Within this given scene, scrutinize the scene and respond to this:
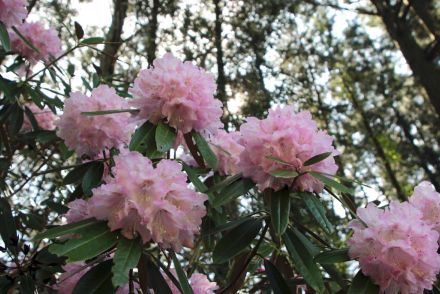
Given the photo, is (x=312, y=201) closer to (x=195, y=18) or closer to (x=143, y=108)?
(x=143, y=108)

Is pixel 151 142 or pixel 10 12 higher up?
pixel 10 12

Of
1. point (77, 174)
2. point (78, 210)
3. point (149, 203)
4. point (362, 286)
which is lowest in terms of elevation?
point (362, 286)

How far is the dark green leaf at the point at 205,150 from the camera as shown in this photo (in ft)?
4.78

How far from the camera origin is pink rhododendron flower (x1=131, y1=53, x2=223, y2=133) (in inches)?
55.8

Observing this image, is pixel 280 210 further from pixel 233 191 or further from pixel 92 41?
pixel 92 41

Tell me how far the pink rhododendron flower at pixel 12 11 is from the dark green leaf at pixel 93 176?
3.22ft

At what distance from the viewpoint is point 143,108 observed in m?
1.45

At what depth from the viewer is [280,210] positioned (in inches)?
49.0

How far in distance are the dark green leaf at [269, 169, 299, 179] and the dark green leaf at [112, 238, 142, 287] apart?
1.22 feet

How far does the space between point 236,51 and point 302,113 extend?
18.0 ft

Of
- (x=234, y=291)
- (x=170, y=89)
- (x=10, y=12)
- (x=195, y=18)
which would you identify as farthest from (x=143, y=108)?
(x=195, y=18)

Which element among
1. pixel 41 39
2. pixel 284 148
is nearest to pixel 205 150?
pixel 284 148

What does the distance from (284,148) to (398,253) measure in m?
0.39

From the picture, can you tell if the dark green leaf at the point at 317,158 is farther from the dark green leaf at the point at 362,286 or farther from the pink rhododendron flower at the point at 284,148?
the dark green leaf at the point at 362,286
